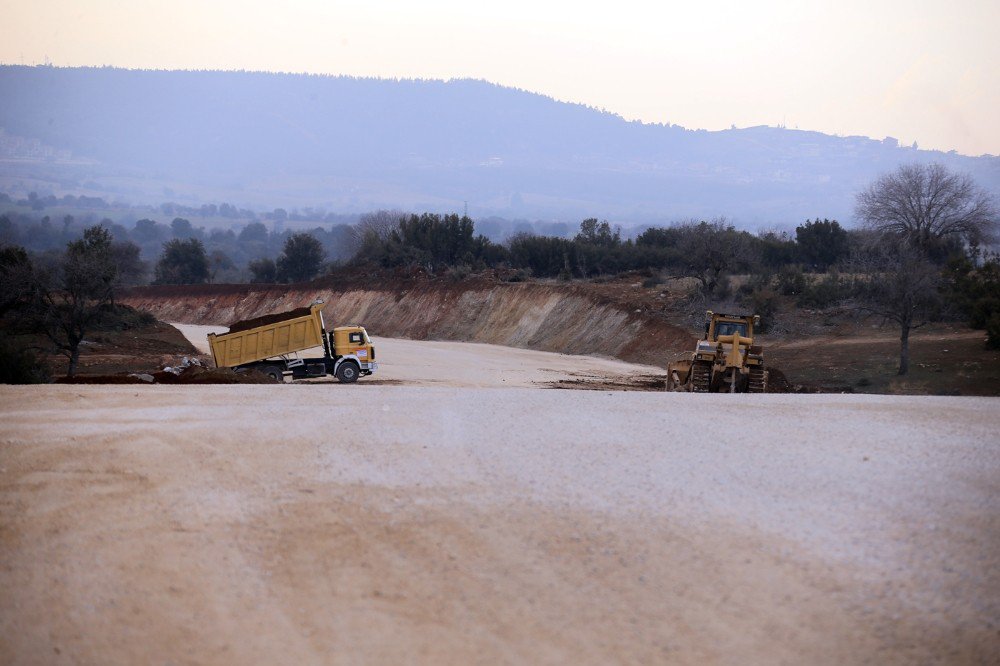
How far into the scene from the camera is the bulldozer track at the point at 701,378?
27.3m

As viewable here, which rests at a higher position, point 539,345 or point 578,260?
point 578,260

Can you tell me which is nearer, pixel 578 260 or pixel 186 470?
pixel 186 470

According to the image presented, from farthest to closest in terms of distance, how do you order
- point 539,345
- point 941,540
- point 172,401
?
point 539,345
point 172,401
point 941,540

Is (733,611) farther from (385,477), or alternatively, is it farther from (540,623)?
(385,477)

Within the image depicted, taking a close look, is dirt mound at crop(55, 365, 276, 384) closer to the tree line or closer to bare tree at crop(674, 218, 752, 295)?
the tree line

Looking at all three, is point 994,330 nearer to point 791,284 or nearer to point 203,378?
point 791,284

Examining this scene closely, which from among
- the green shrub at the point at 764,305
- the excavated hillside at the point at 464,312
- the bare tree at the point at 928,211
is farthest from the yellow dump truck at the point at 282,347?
the bare tree at the point at 928,211

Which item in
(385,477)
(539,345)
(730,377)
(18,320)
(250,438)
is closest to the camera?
(385,477)

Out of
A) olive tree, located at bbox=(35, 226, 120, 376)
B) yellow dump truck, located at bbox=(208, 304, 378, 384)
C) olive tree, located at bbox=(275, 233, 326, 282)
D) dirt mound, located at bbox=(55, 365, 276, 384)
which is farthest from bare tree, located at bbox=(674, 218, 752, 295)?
olive tree, located at bbox=(275, 233, 326, 282)

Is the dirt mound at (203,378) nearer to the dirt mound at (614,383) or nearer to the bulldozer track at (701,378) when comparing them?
the dirt mound at (614,383)

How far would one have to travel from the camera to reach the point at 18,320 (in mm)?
38250

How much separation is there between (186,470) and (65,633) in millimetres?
4327

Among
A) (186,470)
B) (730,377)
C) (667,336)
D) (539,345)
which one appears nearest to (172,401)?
(186,470)

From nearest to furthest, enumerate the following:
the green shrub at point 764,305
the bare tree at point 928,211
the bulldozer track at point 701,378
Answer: the bulldozer track at point 701,378
the green shrub at point 764,305
the bare tree at point 928,211
